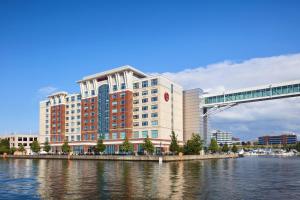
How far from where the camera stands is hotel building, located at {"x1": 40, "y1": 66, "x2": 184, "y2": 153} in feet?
542

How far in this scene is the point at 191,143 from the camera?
495ft

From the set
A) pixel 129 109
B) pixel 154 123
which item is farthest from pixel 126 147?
pixel 129 109

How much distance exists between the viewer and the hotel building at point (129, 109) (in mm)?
165250

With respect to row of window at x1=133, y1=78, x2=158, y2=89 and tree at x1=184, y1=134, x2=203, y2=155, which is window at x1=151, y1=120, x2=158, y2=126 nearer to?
row of window at x1=133, y1=78, x2=158, y2=89

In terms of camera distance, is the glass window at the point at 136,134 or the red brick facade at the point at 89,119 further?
the red brick facade at the point at 89,119

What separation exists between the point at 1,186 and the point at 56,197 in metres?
16.5

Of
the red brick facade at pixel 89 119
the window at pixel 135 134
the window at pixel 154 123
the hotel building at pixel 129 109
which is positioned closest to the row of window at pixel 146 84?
the hotel building at pixel 129 109

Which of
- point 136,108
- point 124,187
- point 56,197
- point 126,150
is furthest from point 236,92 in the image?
point 56,197

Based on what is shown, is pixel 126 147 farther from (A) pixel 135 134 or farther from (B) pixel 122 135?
(B) pixel 122 135

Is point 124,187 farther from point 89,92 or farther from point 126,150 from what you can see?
point 89,92

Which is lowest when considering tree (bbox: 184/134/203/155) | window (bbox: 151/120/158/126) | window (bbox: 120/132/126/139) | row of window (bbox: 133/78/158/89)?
tree (bbox: 184/134/203/155)

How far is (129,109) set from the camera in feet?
563

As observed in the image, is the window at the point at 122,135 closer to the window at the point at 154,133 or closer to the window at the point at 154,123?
the window at the point at 154,133

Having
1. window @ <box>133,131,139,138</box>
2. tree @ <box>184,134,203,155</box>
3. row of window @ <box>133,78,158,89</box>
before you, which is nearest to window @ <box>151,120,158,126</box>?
window @ <box>133,131,139,138</box>
